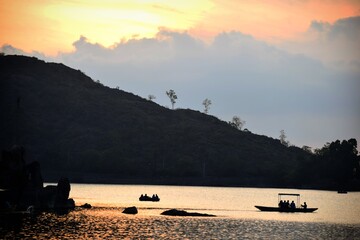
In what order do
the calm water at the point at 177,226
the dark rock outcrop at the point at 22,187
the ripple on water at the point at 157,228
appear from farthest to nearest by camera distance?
1. the dark rock outcrop at the point at 22,187
2. the calm water at the point at 177,226
3. the ripple on water at the point at 157,228

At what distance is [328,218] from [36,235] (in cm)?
8002

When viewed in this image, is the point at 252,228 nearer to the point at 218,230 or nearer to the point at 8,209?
the point at 218,230

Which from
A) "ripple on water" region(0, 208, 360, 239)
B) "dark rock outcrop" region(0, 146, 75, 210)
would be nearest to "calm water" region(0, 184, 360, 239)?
"ripple on water" region(0, 208, 360, 239)

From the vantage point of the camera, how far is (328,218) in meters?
168

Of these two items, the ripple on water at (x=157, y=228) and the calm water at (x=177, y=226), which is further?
the calm water at (x=177, y=226)

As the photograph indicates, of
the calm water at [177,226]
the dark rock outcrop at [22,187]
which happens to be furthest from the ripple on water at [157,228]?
the dark rock outcrop at [22,187]

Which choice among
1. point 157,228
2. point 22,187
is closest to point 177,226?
point 157,228

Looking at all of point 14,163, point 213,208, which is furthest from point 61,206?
point 213,208

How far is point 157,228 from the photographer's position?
127m

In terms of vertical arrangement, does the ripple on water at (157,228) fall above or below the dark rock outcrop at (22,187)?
below

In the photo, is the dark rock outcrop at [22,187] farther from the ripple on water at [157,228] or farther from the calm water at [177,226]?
the ripple on water at [157,228]

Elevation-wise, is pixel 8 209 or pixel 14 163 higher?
pixel 14 163

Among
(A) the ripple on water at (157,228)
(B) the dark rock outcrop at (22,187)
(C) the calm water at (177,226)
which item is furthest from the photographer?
(B) the dark rock outcrop at (22,187)

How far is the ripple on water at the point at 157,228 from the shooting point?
114500 mm
